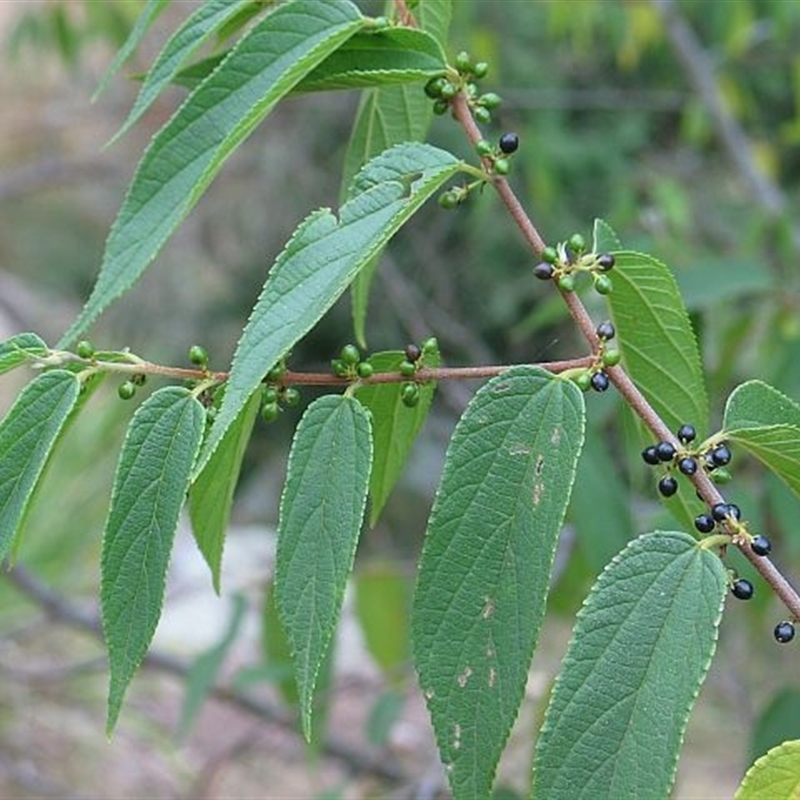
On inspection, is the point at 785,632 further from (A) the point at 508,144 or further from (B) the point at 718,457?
(A) the point at 508,144

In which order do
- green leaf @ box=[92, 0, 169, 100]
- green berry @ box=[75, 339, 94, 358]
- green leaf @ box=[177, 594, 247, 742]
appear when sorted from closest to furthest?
1. green berry @ box=[75, 339, 94, 358]
2. green leaf @ box=[92, 0, 169, 100]
3. green leaf @ box=[177, 594, 247, 742]

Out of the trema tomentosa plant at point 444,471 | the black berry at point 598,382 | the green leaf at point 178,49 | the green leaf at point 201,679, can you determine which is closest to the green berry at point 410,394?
the trema tomentosa plant at point 444,471

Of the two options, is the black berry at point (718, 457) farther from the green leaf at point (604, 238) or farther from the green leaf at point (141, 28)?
the green leaf at point (141, 28)

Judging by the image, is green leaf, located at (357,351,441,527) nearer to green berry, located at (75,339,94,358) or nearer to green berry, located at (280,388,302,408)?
green berry, located at (280,388,302,408)

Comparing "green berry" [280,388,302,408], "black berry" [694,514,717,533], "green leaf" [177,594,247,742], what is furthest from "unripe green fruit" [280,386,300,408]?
"green leaf" [177,594,247,742]

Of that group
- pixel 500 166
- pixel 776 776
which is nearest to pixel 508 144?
pixel 500 166
